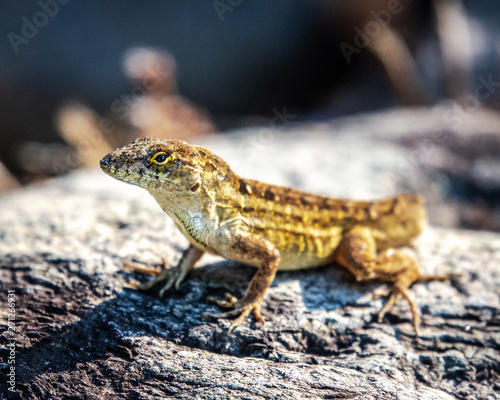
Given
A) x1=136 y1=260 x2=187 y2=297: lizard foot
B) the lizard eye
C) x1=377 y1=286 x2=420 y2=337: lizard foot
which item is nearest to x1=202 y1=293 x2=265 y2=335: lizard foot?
x1=136 y1=260 x2=187 y2=297: lizard foot

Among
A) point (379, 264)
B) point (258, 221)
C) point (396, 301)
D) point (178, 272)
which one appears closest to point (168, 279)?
point (178, 272)

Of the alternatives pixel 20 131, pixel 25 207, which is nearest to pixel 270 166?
pixel 25 207

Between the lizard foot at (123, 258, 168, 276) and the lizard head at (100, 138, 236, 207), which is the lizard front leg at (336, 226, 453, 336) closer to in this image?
the lizard head at (100, 138, 236, 207)

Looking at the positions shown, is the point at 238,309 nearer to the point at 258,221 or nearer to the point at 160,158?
the point at 258,221

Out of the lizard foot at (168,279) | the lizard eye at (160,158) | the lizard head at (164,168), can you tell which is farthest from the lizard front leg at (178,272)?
the lizard eye at (160,158)

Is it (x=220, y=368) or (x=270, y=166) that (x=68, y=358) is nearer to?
(x=220, y=368)

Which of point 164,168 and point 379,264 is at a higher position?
point 379,264
